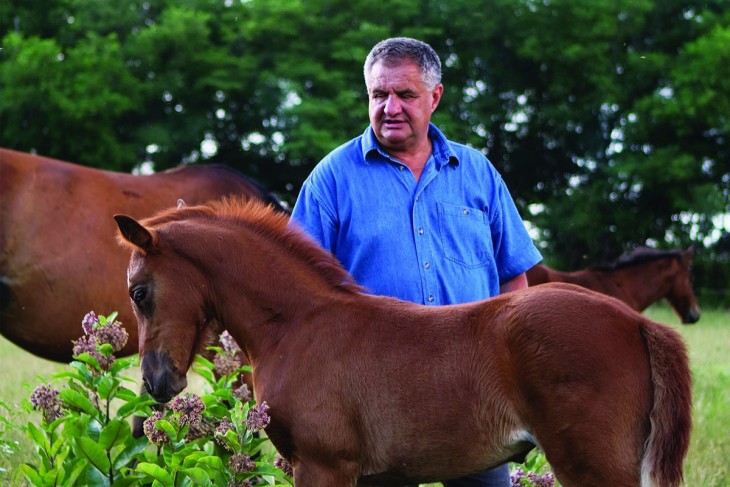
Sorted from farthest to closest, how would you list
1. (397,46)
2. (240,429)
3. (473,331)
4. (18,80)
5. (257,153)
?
1. (257,153)
2. (18,80)
3. (397,46)
4. (240,429)
5. (473,331)

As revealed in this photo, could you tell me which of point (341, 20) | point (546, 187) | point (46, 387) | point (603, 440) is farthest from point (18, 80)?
point (603, 440)

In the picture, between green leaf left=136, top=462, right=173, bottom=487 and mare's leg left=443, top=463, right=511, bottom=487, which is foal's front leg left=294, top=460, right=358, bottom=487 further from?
mare's leg left=443, top=463, right=511, bottom=487

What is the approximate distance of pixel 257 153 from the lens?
27734mm

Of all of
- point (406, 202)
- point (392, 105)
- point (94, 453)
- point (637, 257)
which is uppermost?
point (392, 105)

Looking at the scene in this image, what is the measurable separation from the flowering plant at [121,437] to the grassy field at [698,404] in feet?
0.71

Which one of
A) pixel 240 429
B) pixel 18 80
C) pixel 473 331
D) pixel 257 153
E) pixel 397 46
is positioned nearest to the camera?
pixel 473 331

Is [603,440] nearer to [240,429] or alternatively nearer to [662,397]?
[662,397]

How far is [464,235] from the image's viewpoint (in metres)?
3.38

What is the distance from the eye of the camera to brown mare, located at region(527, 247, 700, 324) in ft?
34.9

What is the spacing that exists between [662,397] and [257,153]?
1013 inches

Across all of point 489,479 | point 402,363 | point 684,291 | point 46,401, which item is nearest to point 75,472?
point 46,401

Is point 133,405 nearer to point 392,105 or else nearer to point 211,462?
point 211,462

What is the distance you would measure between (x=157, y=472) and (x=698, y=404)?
589cm

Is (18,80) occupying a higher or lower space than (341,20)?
lower
